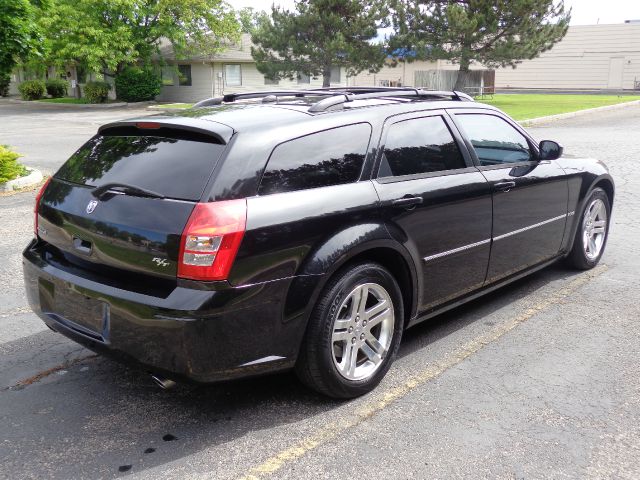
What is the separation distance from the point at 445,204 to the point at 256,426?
181 cm

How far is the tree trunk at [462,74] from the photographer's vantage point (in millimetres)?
31128

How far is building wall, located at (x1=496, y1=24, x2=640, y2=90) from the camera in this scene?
51.8 meters

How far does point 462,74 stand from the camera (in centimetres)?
3409

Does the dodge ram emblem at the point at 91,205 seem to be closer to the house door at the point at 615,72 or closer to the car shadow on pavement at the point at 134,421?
the car shadow on pavement at the point at 134,421

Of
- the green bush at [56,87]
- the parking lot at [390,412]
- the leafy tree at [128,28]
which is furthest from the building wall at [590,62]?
the parking lot at [390,412]

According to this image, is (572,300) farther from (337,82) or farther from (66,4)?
(337,82)

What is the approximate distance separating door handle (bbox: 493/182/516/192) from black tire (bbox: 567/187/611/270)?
130 centimetres

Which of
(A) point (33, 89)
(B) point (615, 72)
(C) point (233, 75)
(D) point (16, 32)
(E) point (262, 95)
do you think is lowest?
(E) point (262, 95)

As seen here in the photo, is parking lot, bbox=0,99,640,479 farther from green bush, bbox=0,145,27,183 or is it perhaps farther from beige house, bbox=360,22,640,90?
beige house, bbox=360,22,640,90

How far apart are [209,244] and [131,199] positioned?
57cm

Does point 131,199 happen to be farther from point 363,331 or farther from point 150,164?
point 363,331

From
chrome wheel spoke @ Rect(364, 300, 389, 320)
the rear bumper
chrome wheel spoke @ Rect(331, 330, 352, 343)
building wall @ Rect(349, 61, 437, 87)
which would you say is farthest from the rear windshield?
building wall @ Rect(349, 61, 437, 87)

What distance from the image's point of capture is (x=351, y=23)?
102ft

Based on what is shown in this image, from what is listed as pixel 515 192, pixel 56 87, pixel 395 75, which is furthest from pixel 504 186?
pixel 395 75
